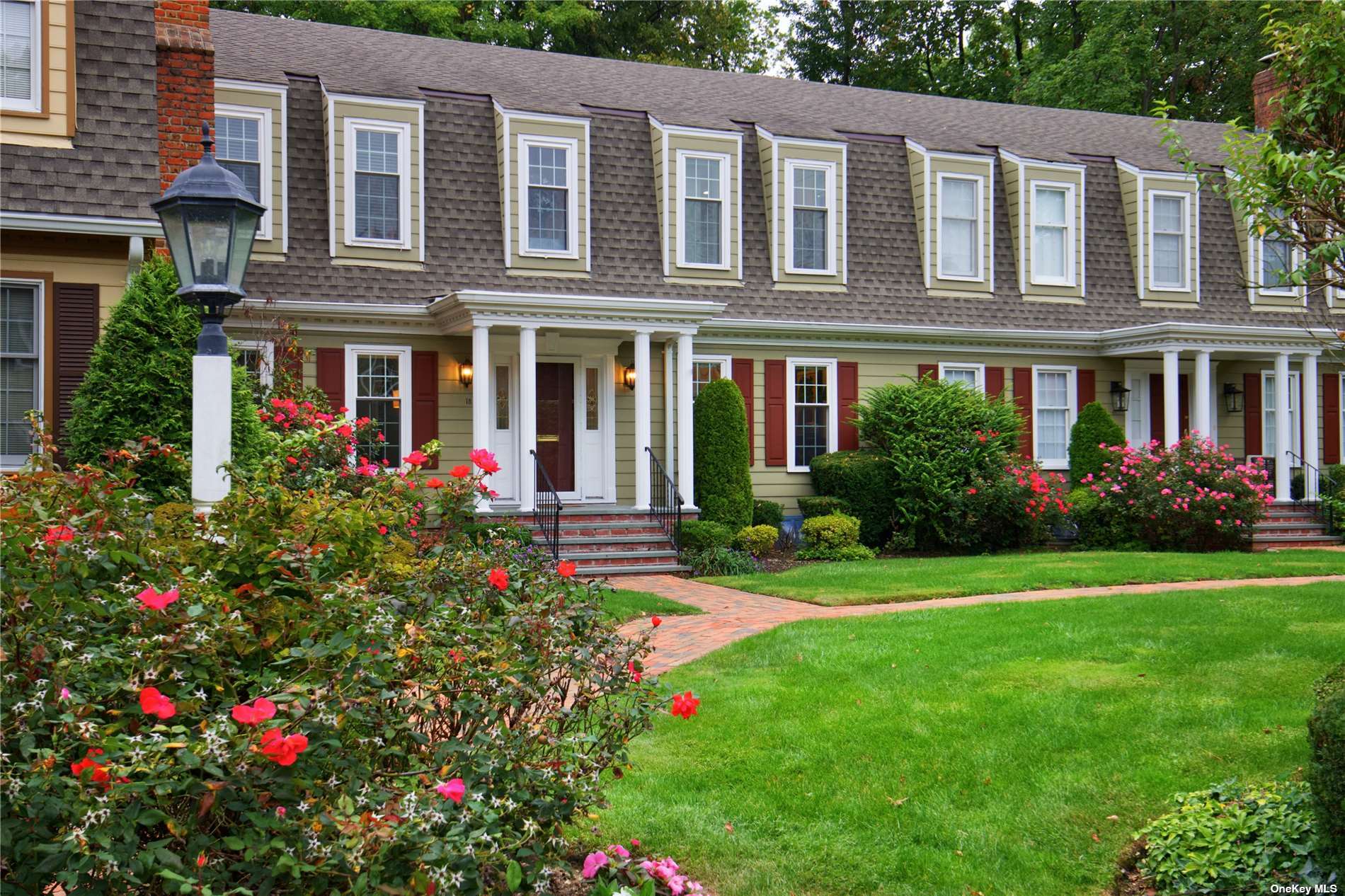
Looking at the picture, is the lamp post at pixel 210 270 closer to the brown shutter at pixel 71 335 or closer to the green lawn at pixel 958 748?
the green lawn at pixel 958 748

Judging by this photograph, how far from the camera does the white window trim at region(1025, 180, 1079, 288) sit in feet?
63.1

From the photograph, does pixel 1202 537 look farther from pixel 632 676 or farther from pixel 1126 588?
pixel 632 676

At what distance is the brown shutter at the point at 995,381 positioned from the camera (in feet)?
62.2

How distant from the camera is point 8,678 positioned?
305cm

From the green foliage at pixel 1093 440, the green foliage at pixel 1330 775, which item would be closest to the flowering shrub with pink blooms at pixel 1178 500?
the green foliage at pixel 1093 440

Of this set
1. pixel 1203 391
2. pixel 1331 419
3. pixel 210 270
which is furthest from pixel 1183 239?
pixel 210 270

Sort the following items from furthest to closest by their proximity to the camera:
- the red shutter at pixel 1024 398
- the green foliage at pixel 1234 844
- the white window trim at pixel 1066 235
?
the white window trim at pixel 1066 235 → the red shutter at pixel 1024 398 → the green foliage at pixel 1234 844

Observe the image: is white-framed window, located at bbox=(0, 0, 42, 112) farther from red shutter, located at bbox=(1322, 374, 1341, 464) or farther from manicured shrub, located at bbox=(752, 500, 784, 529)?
red shutter, located at bbox=(1322, 374, 1341, 464)

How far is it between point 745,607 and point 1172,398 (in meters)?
10.7

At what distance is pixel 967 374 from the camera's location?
18906 millimetres

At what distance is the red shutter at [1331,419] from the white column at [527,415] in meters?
15.4

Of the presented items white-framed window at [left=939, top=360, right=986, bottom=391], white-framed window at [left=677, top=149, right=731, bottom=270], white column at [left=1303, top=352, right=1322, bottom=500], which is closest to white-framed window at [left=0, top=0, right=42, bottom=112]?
white-framed window at [left=677, top=149, right=731, bottom=270]

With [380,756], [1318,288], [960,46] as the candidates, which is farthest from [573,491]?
[960,46]

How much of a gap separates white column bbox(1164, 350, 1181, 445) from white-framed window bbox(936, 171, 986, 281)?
3.38 meters
